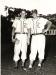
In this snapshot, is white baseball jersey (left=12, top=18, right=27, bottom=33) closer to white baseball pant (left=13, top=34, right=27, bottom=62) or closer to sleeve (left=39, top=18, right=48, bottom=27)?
white baseball pant (left=13, top=34, right=27, bottom=62)

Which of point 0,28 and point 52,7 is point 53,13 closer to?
point 52,7

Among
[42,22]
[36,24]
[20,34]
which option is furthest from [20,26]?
[42,22]

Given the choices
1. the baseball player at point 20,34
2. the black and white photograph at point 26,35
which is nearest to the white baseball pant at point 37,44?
the black and white photograph at point 26,35

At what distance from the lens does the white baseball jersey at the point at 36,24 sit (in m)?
3.87

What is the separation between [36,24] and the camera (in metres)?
3.88

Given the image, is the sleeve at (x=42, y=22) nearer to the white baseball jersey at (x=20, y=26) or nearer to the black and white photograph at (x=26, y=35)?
the black and white photograph at (x=26, y=35)

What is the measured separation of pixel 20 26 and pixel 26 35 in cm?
17

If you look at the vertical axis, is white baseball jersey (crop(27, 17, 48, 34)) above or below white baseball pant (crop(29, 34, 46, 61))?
above

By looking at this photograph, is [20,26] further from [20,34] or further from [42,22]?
[42,22]

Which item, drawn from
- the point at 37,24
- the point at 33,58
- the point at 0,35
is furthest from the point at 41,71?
the point at 0,35

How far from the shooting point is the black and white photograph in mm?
3865

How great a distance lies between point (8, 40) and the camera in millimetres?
4469

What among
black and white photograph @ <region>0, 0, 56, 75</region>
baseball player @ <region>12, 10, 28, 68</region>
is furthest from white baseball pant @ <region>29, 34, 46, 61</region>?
baseball player @ <region>12, 10, 28, 68</region>

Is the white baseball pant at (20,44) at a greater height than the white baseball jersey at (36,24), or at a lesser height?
lesser
